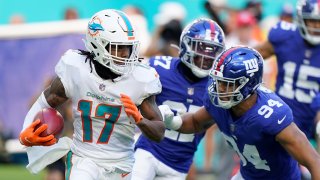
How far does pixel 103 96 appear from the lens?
6.45 m

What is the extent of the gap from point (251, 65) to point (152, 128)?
78 cm

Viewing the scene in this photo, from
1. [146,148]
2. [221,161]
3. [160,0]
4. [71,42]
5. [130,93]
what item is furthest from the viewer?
[160,0]

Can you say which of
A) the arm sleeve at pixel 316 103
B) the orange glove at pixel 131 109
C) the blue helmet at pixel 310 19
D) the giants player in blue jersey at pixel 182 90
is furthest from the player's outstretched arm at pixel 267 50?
the orange glove at pixel 131 109

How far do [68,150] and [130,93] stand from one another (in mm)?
596

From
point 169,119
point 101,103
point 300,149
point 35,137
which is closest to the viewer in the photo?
point 300,149

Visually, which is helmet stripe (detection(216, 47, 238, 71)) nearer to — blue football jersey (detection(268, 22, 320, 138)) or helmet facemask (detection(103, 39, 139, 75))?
helmet facemask (detection(103, 39, 139, 75))

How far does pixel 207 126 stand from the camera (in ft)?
23.4

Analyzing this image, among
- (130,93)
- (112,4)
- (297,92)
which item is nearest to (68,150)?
(130,93)

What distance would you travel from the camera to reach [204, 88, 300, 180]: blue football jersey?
6344mm

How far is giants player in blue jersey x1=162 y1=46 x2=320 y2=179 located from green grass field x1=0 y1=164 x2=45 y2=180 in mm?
5399

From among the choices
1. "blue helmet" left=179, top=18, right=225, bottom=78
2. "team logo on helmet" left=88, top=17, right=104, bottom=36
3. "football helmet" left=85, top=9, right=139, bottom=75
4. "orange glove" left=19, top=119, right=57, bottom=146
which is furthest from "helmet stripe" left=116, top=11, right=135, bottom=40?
"blue helmet" left=179, top=18, right=225, bottom=78

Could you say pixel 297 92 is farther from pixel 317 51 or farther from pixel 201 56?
pixel 201 56

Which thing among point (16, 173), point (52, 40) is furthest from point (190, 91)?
point (52, 40)

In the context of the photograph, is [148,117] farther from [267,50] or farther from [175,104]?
[267,50]
